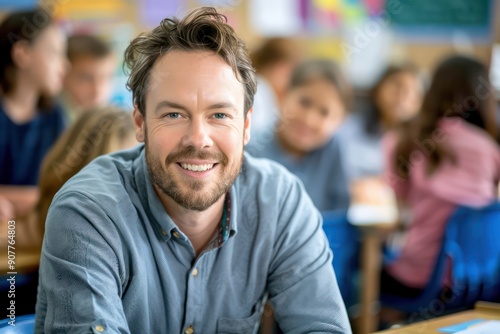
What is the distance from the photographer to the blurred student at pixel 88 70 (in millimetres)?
4090

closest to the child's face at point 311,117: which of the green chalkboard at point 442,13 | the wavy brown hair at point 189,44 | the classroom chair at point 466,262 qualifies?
the classroom chair at point 466,262

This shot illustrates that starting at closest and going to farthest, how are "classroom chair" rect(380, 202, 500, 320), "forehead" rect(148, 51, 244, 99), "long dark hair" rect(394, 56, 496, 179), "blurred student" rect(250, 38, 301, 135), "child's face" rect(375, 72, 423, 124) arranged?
"forehead" rect(148, 51, 244, 99)
"classroom chair" rect(380, 202, 500, 320)
"long dark hair" rect(394, 56, 496, 179)
"child's face" rect(375, 72, 423, 124)
"blurred student" rect(250, 38, 301, 135)

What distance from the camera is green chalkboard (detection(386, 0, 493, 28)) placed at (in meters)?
5.89

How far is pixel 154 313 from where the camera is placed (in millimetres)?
1553

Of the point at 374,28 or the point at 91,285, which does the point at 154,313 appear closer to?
the point at 91,285

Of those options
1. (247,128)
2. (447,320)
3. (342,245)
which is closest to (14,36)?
(342,245)

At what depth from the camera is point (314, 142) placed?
350 cm

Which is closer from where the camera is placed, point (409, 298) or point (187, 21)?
point (187, 21)

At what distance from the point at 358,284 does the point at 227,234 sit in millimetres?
1782

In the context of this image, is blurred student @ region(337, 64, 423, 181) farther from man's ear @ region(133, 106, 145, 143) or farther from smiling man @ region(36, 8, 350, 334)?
man's ear @ region(133, 106, 145, 143)

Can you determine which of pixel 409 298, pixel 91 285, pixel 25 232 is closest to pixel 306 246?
pixel 91 285

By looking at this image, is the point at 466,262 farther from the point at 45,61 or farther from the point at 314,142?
the point at 45,61

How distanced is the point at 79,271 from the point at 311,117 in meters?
2.26

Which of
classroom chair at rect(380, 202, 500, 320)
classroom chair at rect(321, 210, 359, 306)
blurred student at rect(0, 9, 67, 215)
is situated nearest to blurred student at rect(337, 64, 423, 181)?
classroom chair at rect(380, 202, 500, 320)
